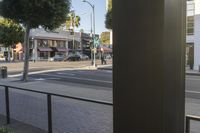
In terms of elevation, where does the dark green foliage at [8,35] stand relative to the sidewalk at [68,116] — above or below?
above

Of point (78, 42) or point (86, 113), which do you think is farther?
point (78, 42)

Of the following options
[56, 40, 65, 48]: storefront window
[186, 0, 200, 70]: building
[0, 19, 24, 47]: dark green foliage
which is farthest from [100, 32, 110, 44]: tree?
[186, 0, 200, 70]: building

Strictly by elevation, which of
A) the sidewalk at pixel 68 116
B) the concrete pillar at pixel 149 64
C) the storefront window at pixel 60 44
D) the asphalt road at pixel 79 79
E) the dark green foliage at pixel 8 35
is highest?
the dark green foliage at pixel 8 35

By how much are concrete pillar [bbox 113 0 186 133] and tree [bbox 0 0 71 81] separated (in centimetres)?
1520

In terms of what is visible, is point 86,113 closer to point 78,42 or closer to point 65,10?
point 65,10

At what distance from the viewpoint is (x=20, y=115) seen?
24.4ft

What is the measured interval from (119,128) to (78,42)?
10141cm

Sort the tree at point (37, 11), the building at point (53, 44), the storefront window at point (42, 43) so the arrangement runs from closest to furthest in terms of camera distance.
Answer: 1. the tree at point (37, 11)
2. the building at point (53, 44)
3. the storefront window at point (42, 43)

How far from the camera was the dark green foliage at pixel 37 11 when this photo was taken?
16922 millimetres

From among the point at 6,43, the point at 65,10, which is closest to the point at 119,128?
the point at 65,10

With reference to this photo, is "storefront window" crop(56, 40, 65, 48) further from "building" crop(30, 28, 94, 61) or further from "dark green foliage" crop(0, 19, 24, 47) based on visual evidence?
"dark green foliage" crop(0, 19, 24, 47)

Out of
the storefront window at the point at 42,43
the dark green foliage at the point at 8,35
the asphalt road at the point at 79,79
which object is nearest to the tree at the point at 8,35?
the dark green foliage at the point at 8,35

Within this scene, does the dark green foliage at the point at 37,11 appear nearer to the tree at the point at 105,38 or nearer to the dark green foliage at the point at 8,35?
the dark green foliage at the point at 8,35

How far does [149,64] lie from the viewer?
2.07 meters
